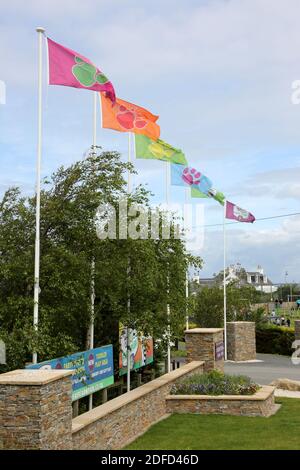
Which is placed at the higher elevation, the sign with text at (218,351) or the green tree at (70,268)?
the green tree at (70,268)

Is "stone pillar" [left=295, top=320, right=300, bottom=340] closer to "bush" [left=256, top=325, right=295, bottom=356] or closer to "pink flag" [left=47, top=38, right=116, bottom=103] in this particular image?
"bush" [left=256, top=325, right=295, bottom=356]

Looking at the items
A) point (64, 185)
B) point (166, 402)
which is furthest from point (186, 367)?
point (64, 185)

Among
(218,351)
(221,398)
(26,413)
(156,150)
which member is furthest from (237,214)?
(26,413)

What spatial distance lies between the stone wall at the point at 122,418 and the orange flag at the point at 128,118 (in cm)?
707

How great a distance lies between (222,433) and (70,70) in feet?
28.9

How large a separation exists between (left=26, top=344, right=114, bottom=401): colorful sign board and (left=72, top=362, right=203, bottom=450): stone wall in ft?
2.25

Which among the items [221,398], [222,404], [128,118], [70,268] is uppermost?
[128,118]

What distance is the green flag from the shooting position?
1781cm

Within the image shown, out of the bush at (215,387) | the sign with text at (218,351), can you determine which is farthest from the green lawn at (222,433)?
the sign with text at (218,351)

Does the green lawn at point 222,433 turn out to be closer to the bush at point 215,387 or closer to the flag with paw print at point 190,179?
the bush at point 215,387

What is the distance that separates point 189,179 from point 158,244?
660cm

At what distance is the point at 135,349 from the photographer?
16.9 meters

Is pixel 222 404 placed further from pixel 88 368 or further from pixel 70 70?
pixel 70 70

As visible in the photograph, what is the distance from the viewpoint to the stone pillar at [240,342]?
103 ft
